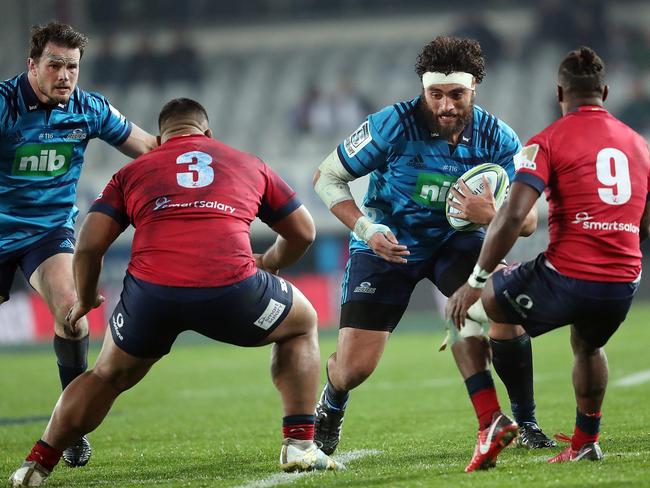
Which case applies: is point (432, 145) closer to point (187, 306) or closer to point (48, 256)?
point (187, 306)

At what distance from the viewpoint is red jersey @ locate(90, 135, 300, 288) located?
504 centimetres

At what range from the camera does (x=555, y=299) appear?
16.6ft

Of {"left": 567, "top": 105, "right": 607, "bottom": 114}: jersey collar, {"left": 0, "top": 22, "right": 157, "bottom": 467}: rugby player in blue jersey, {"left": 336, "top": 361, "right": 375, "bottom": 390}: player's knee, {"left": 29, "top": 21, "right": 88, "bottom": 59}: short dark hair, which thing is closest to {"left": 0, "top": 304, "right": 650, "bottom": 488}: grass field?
{"left": 336, "top": 361, "right": 375, "bottom": 390}: player's knee

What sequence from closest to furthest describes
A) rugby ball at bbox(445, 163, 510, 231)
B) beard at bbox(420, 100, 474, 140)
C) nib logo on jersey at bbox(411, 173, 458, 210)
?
rugby ball at bbox(445, 163, 510, 231)
beard at bbox(420, 100, 474, 140)
nib logo on jersey at bbox(411, 173, 458, 210)

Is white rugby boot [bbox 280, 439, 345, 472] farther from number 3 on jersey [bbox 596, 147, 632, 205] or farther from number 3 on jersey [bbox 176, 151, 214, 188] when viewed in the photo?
number 3 on jersey [bbox 596, 147, 632, 205]

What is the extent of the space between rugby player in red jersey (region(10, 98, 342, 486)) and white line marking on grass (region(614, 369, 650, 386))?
5424 millimetres

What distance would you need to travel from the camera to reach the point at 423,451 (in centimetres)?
615

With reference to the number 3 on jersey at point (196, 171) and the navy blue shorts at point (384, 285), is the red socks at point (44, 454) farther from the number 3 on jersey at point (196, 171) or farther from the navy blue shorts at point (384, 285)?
the navy blue shorts at point (384, 285)

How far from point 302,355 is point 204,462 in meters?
1.11

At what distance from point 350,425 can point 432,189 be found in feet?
8.32

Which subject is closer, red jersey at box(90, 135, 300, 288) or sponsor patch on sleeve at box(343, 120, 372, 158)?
red jersey at box(90, 135, 300, 288)

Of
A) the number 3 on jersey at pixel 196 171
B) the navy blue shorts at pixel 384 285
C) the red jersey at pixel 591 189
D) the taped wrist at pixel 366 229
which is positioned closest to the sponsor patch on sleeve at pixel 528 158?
the red jersey at pixel 591 189

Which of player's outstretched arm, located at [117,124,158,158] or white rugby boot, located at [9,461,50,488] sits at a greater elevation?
player's outstretched arm, located at [117,124,158,158]

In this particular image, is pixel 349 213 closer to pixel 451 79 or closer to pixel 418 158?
pixel 418 158
